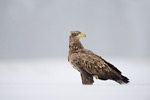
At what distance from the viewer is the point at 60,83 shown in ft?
11.5

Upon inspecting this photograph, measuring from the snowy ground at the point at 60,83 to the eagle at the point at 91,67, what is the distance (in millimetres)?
88

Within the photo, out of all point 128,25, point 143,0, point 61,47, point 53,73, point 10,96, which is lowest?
point 10,96

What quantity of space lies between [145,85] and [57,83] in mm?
1018

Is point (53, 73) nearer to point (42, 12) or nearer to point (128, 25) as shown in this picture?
point (42, 12)

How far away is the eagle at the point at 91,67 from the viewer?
3174 millimetres

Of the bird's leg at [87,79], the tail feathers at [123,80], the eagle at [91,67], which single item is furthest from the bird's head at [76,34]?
the tail feathers at [123,80]

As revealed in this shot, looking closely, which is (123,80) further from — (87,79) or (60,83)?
(60,83)

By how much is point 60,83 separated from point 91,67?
52cm

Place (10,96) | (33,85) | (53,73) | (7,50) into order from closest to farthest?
(10,96) → (33,85) → (53,73) → (7,50)

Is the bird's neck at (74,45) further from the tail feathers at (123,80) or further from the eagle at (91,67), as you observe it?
the tail feathers at (123,80)

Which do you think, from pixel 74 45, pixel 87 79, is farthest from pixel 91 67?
pixel 74 45

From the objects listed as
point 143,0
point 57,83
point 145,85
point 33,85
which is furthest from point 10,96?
point 143,0

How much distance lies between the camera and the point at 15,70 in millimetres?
3836

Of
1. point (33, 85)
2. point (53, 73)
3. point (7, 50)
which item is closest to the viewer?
point (33, 85)
